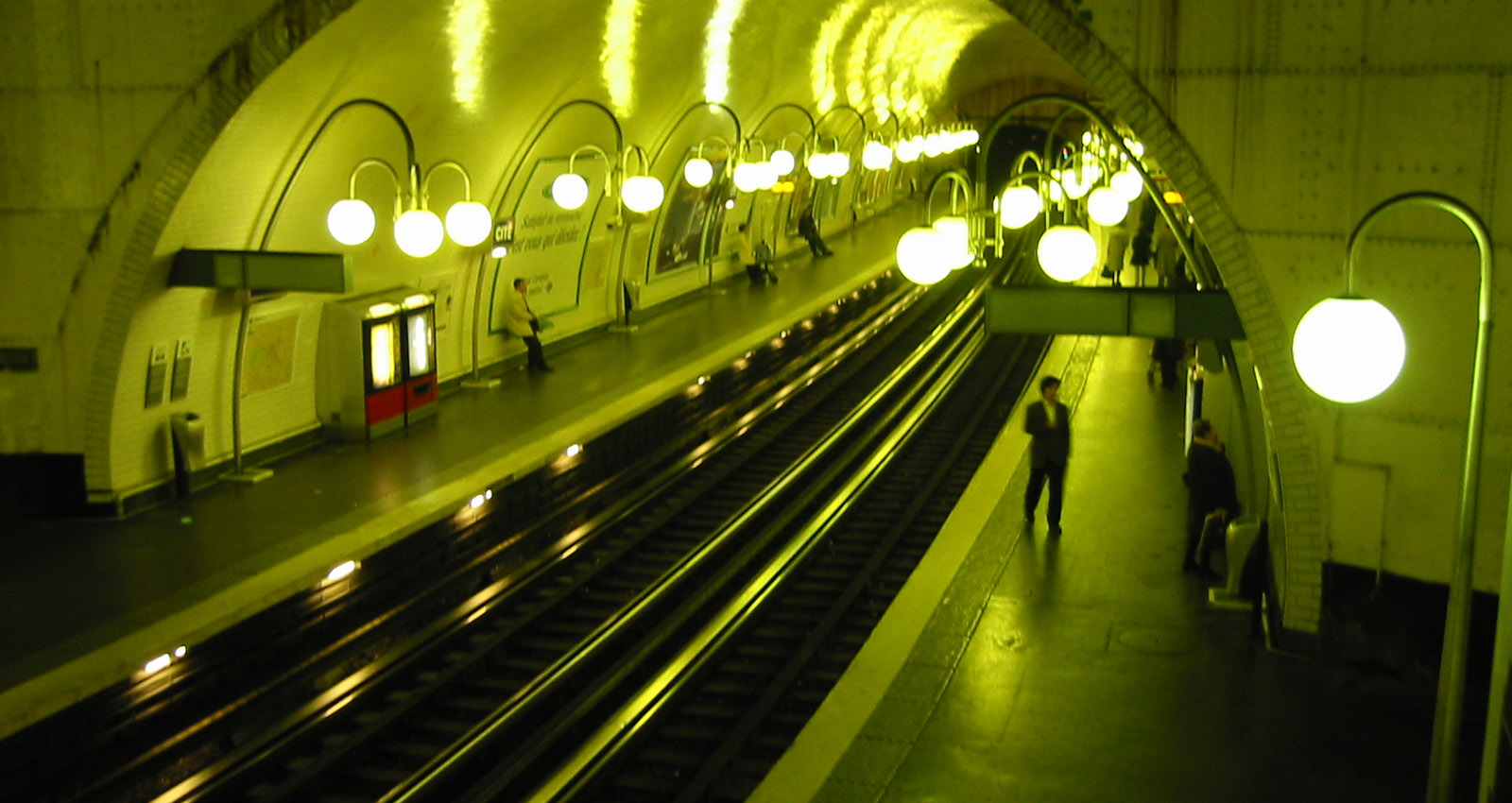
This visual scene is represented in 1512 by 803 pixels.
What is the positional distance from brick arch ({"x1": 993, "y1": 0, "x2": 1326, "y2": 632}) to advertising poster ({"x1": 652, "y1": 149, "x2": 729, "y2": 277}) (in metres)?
14.0

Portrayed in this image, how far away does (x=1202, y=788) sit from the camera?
24.1 feet

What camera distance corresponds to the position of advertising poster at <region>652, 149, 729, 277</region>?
896 inches

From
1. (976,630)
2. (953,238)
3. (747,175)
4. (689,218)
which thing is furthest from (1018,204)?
(689,218)

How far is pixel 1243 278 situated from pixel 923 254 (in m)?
2.03

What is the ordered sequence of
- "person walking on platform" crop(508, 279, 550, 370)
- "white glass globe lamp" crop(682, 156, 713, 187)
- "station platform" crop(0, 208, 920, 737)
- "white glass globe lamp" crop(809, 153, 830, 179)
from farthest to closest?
"white glass globe lamp" crop(809, 153, 830, 179) → "person walking on platform" crop(508, 279, 550, 370) → "white glass globe lamp" crop(682, 156, 713, 187) → "station platform" crop(0, 208, 920, 737)

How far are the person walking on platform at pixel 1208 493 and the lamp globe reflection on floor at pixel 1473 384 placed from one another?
517cm

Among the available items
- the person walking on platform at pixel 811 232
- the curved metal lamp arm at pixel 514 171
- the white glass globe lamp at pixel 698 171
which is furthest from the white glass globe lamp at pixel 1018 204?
the person walking on platform at pixel 811 232

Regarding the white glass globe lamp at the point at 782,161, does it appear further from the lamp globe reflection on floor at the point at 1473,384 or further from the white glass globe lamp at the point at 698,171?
the lamp globe reflection on floor at the point at 1473,384

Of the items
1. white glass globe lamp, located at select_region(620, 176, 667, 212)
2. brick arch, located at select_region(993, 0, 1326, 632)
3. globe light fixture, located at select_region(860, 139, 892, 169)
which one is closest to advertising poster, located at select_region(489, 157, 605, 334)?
globe light fixture, located at select_region(860, 139, 892, 169)

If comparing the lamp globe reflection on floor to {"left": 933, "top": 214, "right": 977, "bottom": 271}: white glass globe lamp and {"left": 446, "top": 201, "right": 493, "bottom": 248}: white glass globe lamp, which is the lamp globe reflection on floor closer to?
{"left": 933, "top": 214, "right": 977, "bottom": 271}: white glass globe lamp

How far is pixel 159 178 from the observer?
11.3 meters

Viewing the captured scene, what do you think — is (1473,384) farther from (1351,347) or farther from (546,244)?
(546,244)

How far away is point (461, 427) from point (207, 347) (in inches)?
128

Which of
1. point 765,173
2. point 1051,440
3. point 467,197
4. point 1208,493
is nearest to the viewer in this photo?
point 1208,493
